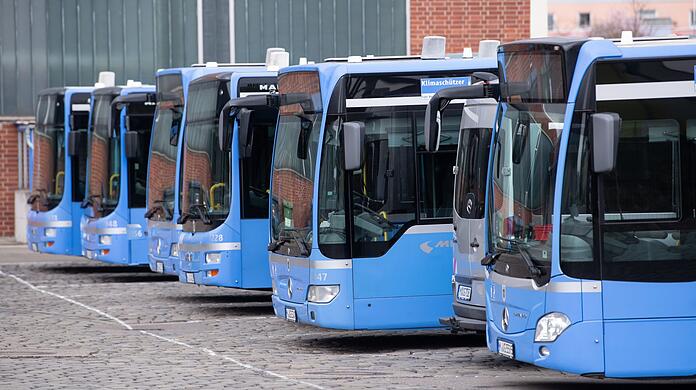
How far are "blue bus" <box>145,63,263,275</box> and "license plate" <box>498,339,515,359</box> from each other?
8824 mm

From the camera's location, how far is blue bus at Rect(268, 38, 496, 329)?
571 inches

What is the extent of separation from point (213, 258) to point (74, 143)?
711 centimetres

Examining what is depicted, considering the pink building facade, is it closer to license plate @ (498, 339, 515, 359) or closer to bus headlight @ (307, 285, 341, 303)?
bus headlight @ (307, 285, 341, 303)

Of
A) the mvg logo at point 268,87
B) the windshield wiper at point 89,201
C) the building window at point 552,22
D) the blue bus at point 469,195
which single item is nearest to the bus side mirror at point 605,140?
the blue bus at point 469,195

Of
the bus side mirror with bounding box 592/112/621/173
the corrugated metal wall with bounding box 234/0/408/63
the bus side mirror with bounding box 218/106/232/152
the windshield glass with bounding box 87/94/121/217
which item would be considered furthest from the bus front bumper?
the corrugated metal wall with bounding box 234/0/408/63

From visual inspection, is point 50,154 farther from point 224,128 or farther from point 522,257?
point 522,257

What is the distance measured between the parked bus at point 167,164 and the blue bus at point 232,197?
1.07 metres

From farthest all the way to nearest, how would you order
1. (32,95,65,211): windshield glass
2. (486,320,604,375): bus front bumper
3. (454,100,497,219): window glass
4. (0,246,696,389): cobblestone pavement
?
(32,95,65,211): windshield glass
(454,100,497,219): window glass
(0,246,696,389): cobblestone pavement
(486,320,604,375): bus front bumper

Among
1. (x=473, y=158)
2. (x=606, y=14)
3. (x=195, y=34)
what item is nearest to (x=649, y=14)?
(x=606, y=14)

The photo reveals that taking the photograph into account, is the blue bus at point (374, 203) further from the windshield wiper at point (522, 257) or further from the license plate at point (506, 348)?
the license plate at point (506, 348)

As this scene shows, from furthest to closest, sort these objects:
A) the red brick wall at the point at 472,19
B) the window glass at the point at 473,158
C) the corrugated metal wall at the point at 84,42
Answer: the red brick wall at the point at 472,19
the corrugated metal wall at the point at 84,42
the window glass at the point at 473,158

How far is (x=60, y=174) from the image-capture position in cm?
2528

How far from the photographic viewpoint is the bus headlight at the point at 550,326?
35.3 ft

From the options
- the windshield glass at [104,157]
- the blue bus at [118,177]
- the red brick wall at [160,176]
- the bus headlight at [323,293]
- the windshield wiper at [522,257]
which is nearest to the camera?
the windshield wiper at [522,257]
